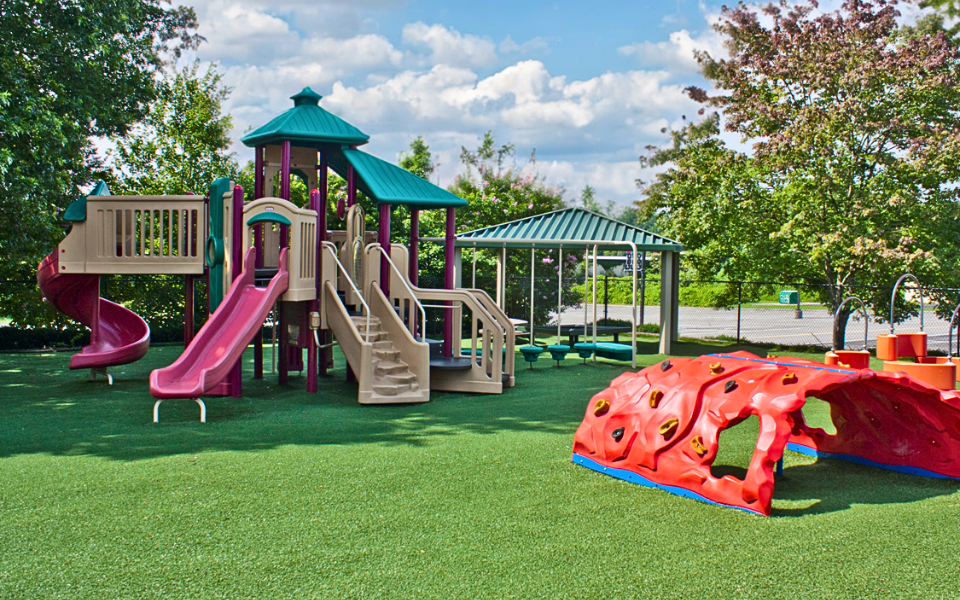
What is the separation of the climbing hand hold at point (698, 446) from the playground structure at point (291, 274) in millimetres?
4743

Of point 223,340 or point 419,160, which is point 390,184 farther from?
point 419,160

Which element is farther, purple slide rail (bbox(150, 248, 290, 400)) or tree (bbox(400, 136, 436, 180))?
tree (bbox(400, 136, 436, 180))

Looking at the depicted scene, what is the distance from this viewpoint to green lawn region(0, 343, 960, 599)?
4.00 meters

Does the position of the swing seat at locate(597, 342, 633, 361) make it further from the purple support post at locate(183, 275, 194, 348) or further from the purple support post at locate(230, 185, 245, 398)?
the purple support post at locate(183, 275, 194, 348)

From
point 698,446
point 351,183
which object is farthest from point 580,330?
point 698,446

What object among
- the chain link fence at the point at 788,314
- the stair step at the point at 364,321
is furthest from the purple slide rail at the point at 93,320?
the chain link fence at the point at 788,314

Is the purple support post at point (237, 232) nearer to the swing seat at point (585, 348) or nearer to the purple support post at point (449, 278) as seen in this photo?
the purple support post at point (449, 278)

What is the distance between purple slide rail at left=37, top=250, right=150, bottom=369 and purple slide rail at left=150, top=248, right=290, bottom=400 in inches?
111

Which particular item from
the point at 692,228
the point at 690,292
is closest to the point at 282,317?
the point at 692,228

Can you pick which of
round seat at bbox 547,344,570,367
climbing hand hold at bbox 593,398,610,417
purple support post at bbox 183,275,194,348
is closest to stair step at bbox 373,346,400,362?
purple support post at bbox 183,275,194,348

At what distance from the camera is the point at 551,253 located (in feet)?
80.1

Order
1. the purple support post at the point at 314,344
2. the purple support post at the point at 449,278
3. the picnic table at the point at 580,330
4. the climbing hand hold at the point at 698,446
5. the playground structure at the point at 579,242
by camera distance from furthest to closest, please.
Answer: the picnic table at the point at 580,330, the playground structure at the point at 579,242, the purple support post at the point at 449,278, the purple support post at the point at 314,344, the climbing hand hold at the point at 698,446

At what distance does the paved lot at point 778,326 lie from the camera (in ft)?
70.4

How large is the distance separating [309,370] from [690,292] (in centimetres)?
3142
